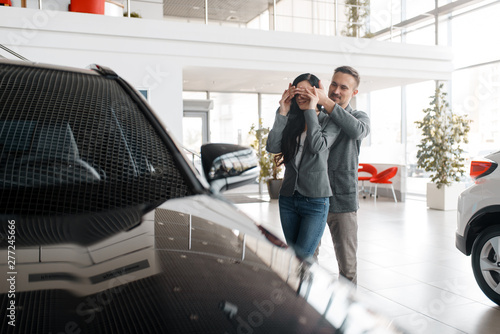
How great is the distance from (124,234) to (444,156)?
810 centimetres

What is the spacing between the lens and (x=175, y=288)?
749mm

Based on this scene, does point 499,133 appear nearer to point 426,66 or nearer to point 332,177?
point 426,66

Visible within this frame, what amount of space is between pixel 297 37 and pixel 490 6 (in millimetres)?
4859

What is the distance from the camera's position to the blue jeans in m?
2.15

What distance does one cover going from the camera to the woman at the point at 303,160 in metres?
2.15

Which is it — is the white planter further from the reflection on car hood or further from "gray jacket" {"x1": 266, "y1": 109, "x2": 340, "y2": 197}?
the reflection on car hood

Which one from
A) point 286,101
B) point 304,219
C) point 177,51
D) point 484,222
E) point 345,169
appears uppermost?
point 177,51

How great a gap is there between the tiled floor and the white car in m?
0.23

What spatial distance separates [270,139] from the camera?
229 cm

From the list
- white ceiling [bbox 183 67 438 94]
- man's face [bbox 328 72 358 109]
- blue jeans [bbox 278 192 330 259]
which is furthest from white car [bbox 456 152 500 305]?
white ceiling [bbox 183 67 438 94]

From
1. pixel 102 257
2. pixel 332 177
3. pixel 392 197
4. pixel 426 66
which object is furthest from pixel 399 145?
pixel 102 257

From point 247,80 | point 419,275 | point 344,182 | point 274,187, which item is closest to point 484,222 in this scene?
point 419,275

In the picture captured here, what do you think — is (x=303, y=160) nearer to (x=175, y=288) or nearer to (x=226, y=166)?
(x=226, y=166)

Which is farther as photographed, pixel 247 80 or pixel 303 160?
pixel 247 80
